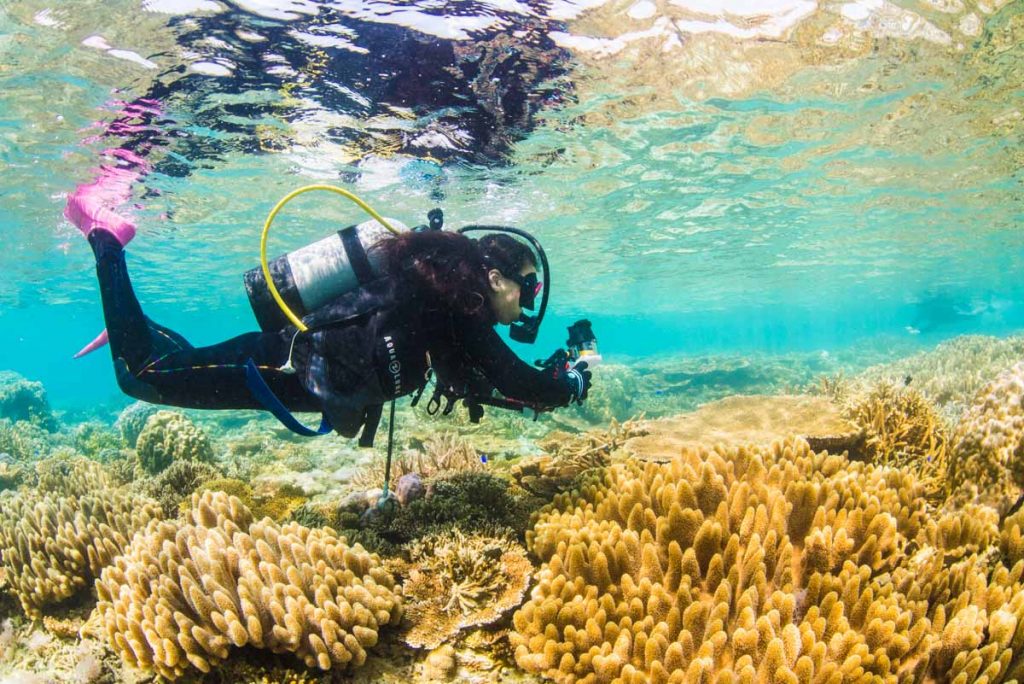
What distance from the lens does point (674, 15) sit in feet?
27.6

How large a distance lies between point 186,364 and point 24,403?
2240cm

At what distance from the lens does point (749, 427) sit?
541cm

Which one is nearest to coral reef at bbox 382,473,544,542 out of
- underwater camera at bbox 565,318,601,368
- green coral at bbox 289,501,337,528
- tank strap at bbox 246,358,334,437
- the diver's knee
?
green coral at bbox 289,501,337,528

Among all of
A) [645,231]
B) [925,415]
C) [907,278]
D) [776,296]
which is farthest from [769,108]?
[776,296]

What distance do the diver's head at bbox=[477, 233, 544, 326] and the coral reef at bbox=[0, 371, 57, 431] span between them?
23067 mm

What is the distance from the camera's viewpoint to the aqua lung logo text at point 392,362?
13.2ft

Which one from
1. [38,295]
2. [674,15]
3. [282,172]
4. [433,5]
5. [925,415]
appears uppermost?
[674,15]

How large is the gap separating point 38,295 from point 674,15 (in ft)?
152

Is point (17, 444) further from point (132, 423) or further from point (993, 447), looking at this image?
point (993, 447)

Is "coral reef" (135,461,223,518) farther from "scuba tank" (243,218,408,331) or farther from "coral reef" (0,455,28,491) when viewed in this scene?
"coral reef" (0,455,28,491)

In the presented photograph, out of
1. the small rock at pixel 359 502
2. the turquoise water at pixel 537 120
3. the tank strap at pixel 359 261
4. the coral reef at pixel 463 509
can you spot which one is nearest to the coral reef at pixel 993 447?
the coral reef at pixel 463 509

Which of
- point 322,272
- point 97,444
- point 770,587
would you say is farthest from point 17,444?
point 770,587

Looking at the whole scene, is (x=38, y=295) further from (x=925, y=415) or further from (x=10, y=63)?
(x=925, y=415)

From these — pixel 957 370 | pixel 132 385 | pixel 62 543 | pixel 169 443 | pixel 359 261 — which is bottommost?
pixel 169 443
